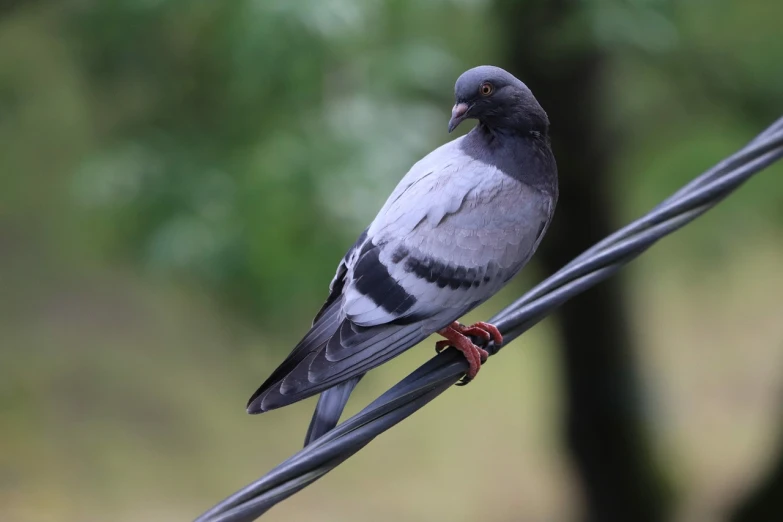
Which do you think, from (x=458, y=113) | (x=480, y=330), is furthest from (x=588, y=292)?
(x=458, y=113)

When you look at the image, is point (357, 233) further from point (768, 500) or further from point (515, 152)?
point (768, 500)

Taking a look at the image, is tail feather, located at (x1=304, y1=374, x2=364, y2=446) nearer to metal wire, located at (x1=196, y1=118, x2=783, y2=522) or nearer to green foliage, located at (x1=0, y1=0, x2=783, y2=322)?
metal wire, located at (x1=196, y1=118, x2=783, y2=522)

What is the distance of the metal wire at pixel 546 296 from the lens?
169 centimetres

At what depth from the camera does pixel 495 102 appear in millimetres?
2221

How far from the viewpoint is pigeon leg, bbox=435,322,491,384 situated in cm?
229

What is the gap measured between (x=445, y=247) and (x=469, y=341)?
0.29 metres

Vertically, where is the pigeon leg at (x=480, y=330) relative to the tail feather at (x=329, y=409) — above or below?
below

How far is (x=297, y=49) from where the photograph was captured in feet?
11.4

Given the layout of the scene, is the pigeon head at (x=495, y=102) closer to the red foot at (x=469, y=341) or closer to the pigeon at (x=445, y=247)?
the pigeon at (x=445, y=247)

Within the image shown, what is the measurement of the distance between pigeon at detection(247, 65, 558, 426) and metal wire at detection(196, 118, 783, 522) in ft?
0.43

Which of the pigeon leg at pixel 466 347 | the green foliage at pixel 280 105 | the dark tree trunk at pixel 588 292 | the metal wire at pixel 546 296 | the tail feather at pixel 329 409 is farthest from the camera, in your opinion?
the dark tree trunk at pixel 588 292

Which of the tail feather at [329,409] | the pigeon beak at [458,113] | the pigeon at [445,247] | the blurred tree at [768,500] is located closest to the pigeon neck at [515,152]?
the pigeon at [445,247]

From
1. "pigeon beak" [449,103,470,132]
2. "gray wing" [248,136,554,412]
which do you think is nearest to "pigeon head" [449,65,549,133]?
"pigeon beak" [449,103,470,132]

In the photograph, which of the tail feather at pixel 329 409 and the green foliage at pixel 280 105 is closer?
the tail feather at pixel 329 409
